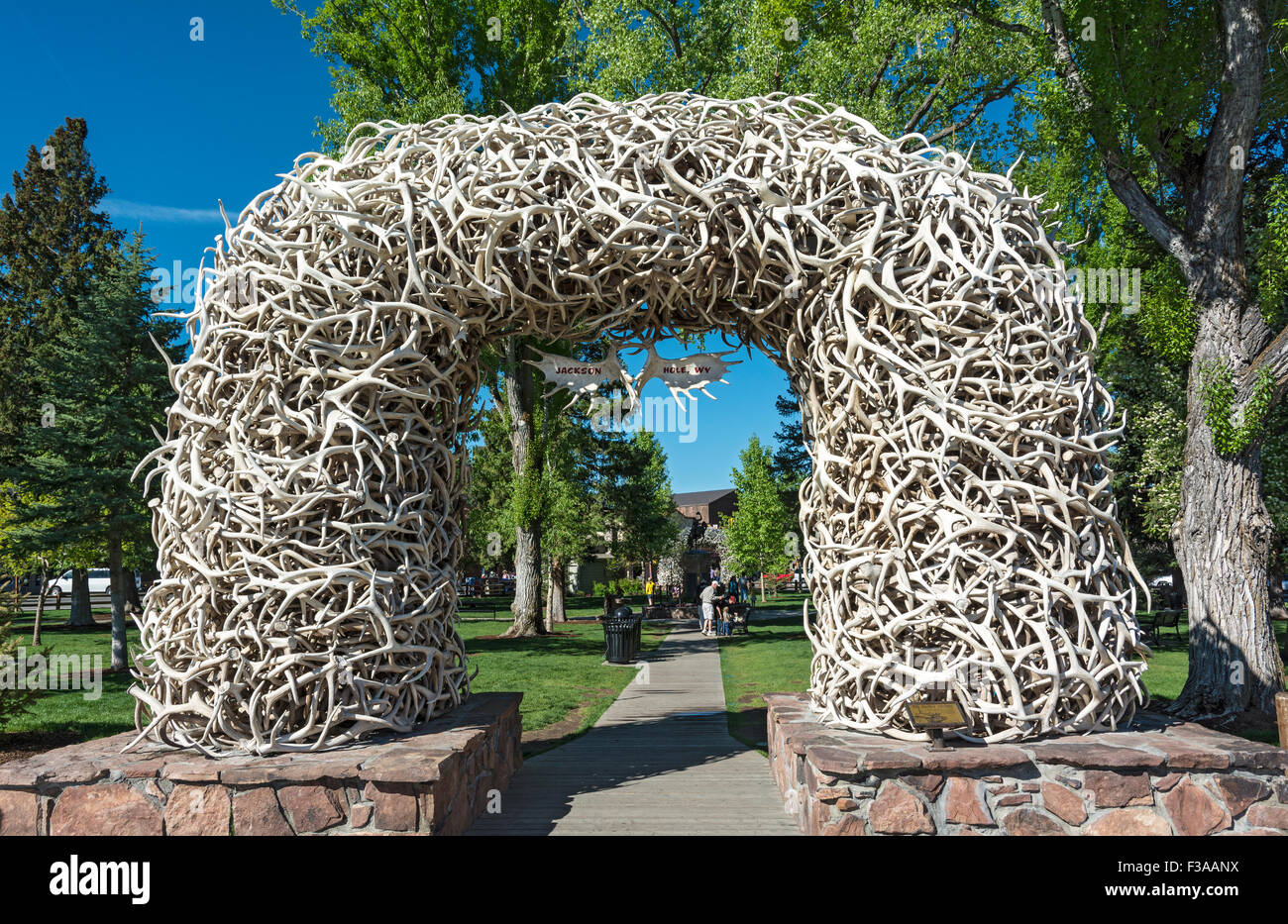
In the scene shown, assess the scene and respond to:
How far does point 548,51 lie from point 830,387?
1577 centimetres

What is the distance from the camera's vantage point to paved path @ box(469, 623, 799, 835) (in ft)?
16.4

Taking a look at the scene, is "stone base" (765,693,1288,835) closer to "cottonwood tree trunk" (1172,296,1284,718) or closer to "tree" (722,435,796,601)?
"cottonwood tree trunk" (1172,296,1284,718)

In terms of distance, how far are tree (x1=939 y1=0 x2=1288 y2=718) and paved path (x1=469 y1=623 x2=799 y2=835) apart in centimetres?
537

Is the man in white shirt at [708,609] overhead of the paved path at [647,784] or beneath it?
beneath

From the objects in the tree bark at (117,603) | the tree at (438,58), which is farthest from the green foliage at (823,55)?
the tree bark at (117,603)

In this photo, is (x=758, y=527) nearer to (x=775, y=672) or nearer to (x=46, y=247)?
(x=775, y=672)

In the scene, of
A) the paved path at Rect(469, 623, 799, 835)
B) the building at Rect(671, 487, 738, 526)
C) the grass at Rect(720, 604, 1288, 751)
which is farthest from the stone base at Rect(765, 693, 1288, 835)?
the building at Rect(671, 487, 738, 526)

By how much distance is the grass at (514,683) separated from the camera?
8.98 m

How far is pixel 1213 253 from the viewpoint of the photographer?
27.6 ft

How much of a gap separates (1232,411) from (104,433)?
58.5 ft

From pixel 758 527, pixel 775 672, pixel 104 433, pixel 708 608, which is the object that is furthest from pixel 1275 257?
pixel 758 527

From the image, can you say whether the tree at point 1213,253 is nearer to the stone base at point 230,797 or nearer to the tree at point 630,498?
the stone base at point 230,797

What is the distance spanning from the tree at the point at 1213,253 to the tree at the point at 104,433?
51.7 feet

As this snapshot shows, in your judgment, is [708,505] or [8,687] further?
[708,505]
